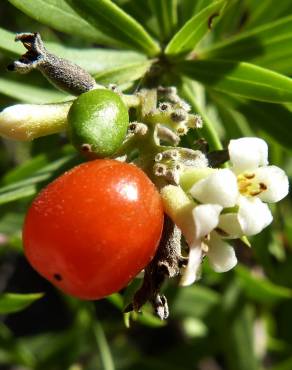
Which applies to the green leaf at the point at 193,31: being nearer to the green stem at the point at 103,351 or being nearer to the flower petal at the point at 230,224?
the flower petal at the point at 230,224

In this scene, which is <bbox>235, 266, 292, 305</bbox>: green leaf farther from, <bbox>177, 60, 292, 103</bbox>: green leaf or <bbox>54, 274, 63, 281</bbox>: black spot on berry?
<bbox>54, 274, 63, 281</bbox>: black spot on berry

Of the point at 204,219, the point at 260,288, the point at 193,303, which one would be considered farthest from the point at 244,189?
the point at 193,303

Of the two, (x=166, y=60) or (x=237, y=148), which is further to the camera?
(x=166, y=60)

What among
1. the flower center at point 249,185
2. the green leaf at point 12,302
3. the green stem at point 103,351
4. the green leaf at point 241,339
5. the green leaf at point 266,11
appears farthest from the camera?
the green leaf at point 241,339

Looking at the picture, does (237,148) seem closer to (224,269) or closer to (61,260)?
(224,269)

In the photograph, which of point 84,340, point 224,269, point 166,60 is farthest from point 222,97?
point 84,340

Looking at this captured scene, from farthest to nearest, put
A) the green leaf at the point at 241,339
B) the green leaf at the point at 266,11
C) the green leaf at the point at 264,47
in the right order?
the green leaf at the point at 241,339
the green leaf at the point at 266,11
the green leaf at the point at 264,47

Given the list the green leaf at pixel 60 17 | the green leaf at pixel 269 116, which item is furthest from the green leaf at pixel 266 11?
the green leaf at pixel 60 17
